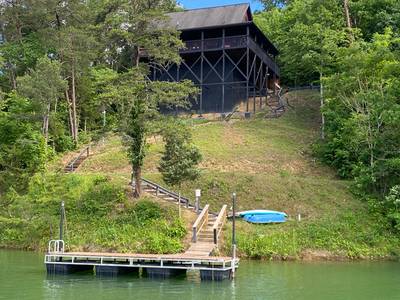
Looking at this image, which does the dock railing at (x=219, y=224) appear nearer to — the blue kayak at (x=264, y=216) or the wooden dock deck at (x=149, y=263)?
the wooden dock deck at (x=149, y=263)

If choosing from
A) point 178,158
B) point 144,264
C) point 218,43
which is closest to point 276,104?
point 218,43

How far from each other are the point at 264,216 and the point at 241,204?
2008mm

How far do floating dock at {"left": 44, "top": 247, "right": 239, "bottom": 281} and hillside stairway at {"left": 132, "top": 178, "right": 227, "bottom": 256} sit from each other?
3.52 feet

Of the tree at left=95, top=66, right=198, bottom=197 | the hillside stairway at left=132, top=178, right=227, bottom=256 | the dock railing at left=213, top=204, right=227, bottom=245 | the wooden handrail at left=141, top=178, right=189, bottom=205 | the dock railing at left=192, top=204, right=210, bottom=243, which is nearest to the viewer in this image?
the hillside stairway at left=132, top=178, right=227, bottom=256

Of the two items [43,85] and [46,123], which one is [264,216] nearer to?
[43,85]

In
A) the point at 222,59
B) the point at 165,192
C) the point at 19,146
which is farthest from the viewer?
the point at 222,59

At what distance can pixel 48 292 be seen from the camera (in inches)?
612

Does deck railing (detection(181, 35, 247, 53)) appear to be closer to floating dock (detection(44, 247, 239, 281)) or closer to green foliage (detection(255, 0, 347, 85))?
green foliage (detection(255, 0, 347, 85))

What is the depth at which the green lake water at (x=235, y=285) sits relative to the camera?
1519 cm

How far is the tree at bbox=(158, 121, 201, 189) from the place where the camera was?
79.9 feet

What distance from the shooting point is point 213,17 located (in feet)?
143

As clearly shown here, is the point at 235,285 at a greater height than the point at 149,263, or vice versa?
the point at 149,263

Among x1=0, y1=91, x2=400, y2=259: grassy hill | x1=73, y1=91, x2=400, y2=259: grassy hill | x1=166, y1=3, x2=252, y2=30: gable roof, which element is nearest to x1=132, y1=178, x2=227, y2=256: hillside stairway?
x1=0, y1=91, x2=400, y2=259: grassy hill

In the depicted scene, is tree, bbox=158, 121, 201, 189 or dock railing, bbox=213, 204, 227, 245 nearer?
dock railing, bbox=213, 204, 227, 245
